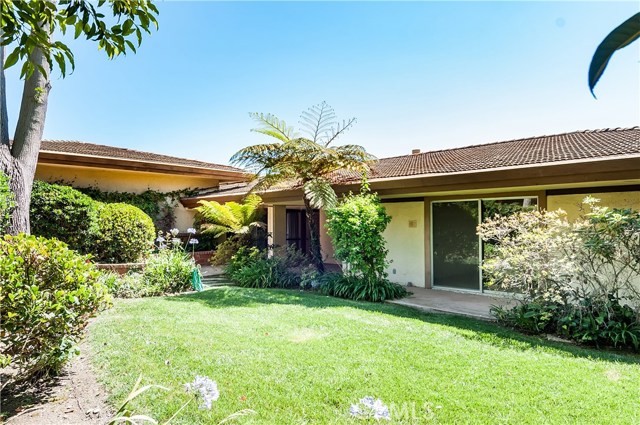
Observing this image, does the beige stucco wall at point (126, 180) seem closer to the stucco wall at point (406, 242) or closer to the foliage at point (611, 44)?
the stucco wall at point (406, 242)

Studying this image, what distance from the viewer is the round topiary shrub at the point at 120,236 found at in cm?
1115

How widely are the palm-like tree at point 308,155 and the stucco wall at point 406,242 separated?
6.05ft

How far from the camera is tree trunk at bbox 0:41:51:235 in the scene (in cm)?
770

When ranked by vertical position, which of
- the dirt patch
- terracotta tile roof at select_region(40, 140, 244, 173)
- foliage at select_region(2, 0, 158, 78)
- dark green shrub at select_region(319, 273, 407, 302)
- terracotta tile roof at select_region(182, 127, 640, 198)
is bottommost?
the dirt patch

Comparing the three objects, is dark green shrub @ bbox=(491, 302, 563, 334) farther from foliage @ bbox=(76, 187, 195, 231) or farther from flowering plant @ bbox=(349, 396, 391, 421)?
foliage @ bbox=(76, 187, 195, 231)

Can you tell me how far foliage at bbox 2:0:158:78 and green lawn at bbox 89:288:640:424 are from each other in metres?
2.34

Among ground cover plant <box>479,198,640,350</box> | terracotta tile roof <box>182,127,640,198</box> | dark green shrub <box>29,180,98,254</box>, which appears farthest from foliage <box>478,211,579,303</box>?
dark green shrub <box>29,180,98,254</box>

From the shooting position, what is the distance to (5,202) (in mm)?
7230

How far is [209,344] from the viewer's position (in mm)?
5242

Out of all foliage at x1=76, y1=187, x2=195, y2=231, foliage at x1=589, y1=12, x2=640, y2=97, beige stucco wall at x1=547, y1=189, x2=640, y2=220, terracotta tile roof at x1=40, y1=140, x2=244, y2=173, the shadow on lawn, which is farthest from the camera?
foliage at x1=76, y1=187, x2=195, y2=231

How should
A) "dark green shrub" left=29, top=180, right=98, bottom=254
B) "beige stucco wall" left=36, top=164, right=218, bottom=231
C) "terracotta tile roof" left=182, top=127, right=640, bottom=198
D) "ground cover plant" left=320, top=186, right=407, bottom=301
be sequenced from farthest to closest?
"beige stucco wall" left=36, top=164, right=218, bottom=231 → "dark green shrub" left=29, top=180, right=98, bottom=254 → "ground cover plant" left=320, top=186, right=407, bottom=301 → "terracotta tile roof" left=182, top=127, right=640, bottom=198

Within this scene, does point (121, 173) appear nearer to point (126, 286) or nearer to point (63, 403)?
point (126, 286)

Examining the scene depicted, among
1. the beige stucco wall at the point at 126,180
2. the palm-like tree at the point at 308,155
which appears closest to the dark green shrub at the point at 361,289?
the palm-like tree at the point at 308,155

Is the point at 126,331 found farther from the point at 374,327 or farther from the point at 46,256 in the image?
the point at 374,327
